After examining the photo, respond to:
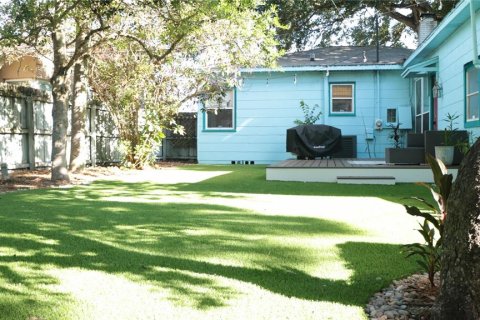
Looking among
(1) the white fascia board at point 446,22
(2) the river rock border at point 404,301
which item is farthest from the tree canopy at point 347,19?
(2) the river rock border at point 404,301

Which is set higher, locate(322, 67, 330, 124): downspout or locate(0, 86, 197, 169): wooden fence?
locate(322, 67, 330, 124): downspout

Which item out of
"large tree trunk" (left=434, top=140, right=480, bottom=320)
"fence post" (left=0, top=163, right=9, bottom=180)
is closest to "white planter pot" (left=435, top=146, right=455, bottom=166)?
"large tree trunk" (left=434, top=140, right=480, bottom=320)

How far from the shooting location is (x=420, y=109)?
1428 centimetres

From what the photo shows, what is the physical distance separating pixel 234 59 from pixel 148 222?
7520 millimetres

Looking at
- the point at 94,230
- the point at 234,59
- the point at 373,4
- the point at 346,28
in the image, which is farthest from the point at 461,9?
the point at 346,28

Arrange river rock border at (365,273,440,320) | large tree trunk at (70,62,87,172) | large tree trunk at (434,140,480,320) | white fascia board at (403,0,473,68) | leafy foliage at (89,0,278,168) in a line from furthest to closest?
large tree trunk at (70,62,87,172) < leafy foliage at (89,0,278,168) < white fascia board at (403,0,473,68) < river rock border at (365,273,440,320) < large tree trunk at (434,140,480,320)

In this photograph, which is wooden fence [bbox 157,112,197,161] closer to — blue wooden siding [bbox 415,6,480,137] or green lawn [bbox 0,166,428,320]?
blue wooden siding [bbox 415,6,480,137]

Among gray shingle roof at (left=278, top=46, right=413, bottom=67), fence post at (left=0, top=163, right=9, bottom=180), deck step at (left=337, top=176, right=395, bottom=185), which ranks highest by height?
gray shingle roof at (left=278, top=46, right=413, bottom=67)

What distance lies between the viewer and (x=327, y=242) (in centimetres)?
441

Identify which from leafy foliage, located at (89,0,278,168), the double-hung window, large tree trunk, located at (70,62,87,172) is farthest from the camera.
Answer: large tree trunk, located at (70,62,87,172)

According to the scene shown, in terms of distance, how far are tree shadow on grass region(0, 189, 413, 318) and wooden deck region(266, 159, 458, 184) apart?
4.03 m

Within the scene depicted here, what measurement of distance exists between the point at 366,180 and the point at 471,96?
8.72 ft

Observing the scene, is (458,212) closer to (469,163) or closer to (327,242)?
(469,163)

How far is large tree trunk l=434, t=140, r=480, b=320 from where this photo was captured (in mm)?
2043
